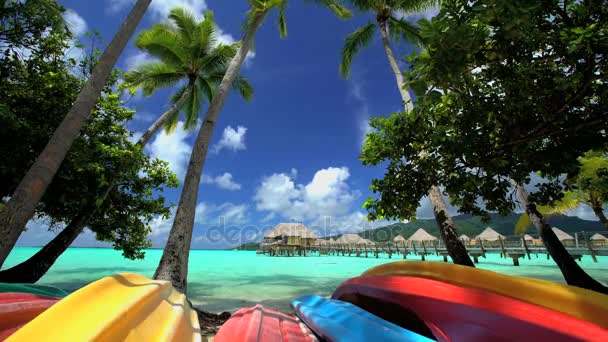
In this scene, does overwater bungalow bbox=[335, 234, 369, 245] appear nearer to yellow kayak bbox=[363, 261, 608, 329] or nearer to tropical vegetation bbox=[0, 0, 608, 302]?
tropical vegetation bbox=[0, 0, 608, 302]

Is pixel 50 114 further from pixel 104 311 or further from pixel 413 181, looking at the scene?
pixel 413 181

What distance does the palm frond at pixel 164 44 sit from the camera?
36.9 feet

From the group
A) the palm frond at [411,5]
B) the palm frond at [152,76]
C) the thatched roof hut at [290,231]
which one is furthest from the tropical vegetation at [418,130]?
the thatched roof hut at [290,231]

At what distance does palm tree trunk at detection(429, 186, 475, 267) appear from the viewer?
5.39m

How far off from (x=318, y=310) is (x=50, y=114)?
21.2 ft

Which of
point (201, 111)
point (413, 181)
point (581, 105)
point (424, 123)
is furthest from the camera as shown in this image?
point (201, 111)

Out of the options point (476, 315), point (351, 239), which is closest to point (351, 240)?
point (351, 239)

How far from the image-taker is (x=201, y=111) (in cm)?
1474

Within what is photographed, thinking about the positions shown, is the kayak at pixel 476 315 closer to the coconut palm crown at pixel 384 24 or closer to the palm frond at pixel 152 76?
the coconut palm crown at pixel 384 24

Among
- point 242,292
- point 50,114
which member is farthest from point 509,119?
point 242,292

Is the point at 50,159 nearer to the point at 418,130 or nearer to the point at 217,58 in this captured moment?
the point at 418,130

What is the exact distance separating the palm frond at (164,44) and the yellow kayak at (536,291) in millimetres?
12252

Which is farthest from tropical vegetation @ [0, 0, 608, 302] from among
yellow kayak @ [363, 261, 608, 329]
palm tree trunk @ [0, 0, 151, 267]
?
yellow kayak @ [363, 261, 608, 329]

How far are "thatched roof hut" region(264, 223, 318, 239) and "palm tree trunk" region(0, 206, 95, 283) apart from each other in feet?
121
